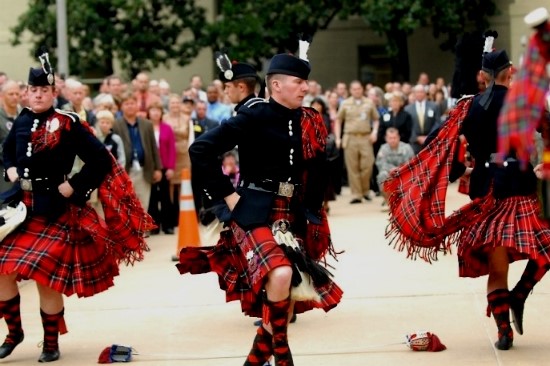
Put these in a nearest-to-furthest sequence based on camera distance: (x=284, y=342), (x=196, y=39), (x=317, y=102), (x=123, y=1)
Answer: (x=284, y=342) → (x=317, y=102) → (x=123, y=1) → (x=196, y=39)

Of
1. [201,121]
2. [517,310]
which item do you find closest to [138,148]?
[201,121]

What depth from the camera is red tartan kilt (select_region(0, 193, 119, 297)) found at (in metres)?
7.89

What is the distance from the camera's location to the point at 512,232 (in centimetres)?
756

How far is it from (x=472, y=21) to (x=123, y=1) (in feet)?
33.5

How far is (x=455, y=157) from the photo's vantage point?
802 centimetres

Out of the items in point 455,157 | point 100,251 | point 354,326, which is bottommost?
point 354,326

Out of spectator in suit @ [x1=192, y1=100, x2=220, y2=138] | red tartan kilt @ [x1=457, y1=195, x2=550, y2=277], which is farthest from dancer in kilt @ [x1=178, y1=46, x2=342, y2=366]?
spectator in suit @ [x1=192, y1=100, x2=220, y2=138]

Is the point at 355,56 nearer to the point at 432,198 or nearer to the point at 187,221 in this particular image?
the point at 187,221

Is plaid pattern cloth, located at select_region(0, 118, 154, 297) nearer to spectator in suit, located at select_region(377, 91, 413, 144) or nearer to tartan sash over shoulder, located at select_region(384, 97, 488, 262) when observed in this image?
tartan sash over shoulder, located at select_region(384, 97, 488, 262)

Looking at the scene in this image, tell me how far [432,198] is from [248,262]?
4.93 feet

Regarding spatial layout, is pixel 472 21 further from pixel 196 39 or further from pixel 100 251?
pixel 100 251

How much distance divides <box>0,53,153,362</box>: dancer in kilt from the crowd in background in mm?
2870

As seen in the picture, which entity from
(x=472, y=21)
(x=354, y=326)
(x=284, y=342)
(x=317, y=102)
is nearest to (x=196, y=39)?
(x=472, y=21)

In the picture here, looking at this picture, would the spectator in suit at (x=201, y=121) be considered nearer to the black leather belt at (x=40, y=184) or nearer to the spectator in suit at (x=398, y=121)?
the spectator in suit at (x=398, y=121)
